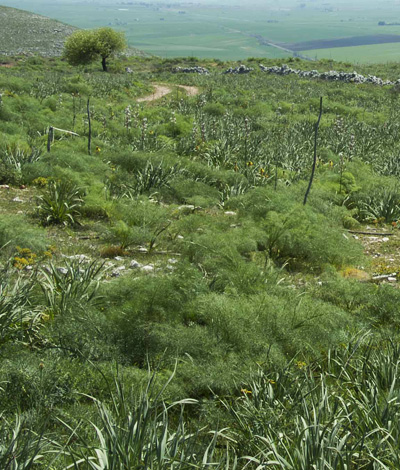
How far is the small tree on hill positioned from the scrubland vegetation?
3317cm

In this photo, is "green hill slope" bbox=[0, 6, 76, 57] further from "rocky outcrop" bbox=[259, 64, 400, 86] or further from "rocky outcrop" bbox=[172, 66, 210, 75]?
"rocky outcrop" bbox=[259, 64, 400, 86]

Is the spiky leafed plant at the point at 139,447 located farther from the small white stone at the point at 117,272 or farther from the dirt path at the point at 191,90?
the dirt path at the point at 191,90

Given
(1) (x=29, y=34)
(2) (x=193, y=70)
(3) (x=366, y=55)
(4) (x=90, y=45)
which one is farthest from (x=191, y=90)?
(3) (x=366, y=55)

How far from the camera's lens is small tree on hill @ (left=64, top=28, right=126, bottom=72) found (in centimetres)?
4425

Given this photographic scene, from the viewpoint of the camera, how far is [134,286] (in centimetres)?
505

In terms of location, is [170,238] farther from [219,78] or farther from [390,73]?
[390,73]

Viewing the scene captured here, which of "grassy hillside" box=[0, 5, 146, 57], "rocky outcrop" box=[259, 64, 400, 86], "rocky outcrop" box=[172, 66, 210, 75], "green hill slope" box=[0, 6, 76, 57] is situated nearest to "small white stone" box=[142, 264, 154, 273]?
"rocky outcrop" box=[259, 64, 400, 86]

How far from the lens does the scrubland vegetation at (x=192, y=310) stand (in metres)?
3.31

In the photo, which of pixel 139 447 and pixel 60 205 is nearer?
pixel 139 447

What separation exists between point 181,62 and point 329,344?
5259cm

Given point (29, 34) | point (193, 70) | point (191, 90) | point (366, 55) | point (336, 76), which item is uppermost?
point (29, 34)

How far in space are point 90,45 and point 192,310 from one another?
43.9 m

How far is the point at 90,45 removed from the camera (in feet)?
145

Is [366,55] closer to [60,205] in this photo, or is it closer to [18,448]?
[60,205]
